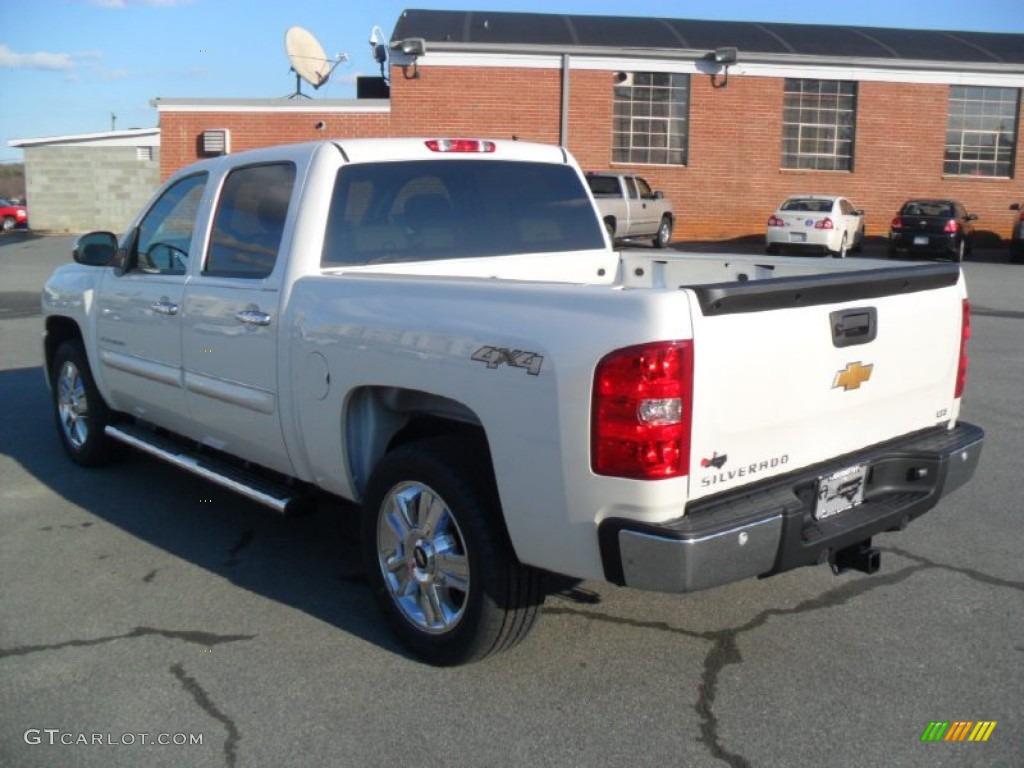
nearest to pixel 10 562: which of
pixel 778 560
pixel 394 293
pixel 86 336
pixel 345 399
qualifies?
pixel 86 336

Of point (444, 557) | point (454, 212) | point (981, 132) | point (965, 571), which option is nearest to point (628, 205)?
point (981, 132)

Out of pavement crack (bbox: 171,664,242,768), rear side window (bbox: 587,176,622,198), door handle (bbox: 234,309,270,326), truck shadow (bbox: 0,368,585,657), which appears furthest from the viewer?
rear side window (bbox: 587,176,622,198)

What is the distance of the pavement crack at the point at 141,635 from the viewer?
4.09 m

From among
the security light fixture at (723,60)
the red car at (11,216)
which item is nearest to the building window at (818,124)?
the security light fixture at (723,60)

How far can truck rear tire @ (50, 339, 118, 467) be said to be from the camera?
6367mm

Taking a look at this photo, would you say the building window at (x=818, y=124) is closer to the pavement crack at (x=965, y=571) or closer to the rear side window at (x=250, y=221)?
the pavement crack at (x=965, y=571)

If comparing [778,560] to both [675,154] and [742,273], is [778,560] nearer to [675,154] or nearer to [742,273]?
[742,273]

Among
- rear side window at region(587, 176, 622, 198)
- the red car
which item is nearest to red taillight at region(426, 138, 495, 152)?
rear side window at region(587, 176, 622, 198)

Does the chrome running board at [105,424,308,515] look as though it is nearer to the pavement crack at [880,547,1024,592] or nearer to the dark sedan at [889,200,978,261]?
the pavement crack at [880,547,1024,592]

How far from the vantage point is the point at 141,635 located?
422cm

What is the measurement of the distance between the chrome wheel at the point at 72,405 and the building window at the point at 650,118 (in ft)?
76.4

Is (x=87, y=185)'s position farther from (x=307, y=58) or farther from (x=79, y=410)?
(x=79, y=410)

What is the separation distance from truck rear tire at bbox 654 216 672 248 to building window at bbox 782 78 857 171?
394cm

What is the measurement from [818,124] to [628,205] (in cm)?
752
